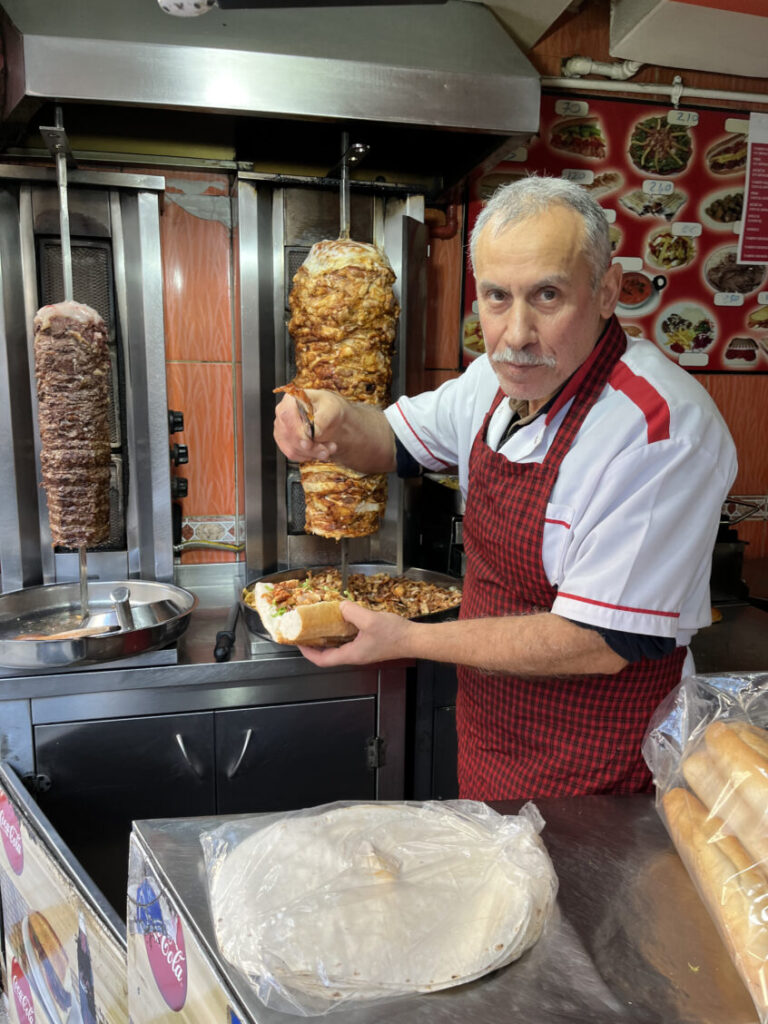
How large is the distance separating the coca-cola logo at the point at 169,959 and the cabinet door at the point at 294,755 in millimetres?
1275

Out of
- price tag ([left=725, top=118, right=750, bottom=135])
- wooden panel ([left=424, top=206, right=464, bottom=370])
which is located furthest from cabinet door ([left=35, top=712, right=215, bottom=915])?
price tag ([left=725, top=118, right=750, bottom=135])

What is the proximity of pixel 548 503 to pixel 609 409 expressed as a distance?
0.67ft

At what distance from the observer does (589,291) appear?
143 centimetres

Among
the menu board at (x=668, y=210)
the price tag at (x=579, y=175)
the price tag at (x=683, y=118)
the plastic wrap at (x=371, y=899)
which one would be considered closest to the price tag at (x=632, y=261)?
the menu board at (x=668, y=210)

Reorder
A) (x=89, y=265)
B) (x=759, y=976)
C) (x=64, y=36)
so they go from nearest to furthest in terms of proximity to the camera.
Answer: (x=759, y=976)
(x=64, y=36)
(x=89, y=265)

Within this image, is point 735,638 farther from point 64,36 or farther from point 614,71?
point 64,36

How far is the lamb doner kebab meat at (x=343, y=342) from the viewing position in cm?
230

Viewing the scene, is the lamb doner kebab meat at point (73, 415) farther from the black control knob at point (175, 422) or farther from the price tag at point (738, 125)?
the price tag at point (738, 125)

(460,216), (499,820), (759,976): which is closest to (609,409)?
(499,820)

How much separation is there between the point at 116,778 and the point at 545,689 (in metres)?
1.25

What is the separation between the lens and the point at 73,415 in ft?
7.50

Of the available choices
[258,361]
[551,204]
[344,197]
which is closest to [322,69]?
[344,197]

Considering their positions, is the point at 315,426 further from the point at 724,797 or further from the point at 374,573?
the point at 724,797

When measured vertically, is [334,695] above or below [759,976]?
below
